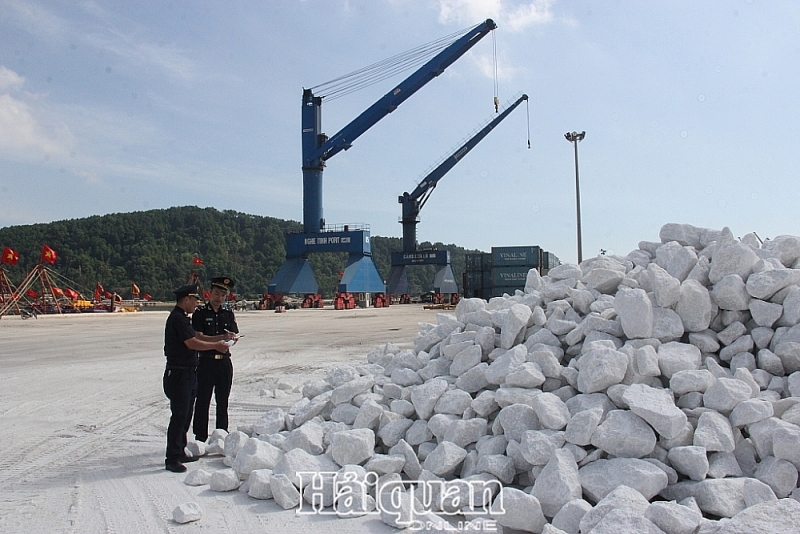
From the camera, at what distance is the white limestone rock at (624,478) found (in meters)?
2.60

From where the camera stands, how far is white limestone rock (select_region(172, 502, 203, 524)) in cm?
283

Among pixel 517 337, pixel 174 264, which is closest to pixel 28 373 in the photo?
pixel 517 337

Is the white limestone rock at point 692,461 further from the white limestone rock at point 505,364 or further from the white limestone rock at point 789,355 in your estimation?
the white limestone rock at point 789,355

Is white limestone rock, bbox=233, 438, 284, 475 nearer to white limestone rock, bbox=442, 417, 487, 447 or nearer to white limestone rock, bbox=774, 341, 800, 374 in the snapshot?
white limestone rock, bbox=442, 417, 487, 447

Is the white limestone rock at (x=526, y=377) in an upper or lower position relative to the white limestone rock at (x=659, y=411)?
upper

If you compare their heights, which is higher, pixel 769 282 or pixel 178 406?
pixel 769 282

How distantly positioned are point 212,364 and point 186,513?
5.04ft

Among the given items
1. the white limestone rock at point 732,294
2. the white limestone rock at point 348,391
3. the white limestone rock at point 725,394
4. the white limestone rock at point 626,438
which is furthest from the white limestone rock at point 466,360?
the white limestone rock at point 732,294

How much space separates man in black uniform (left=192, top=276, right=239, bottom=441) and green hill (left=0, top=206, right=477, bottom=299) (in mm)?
73403

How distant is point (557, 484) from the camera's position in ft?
8.71

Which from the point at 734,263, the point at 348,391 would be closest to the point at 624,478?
the point at 348,391

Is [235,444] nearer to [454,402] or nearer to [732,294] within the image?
[454,402]

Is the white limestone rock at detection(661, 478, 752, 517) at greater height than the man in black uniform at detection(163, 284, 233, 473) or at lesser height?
lesser

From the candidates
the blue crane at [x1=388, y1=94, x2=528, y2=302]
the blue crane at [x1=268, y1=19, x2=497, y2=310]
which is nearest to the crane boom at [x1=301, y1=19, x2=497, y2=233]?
the blue crane at [x1=268, y1=19, x2=497, y2=310]
